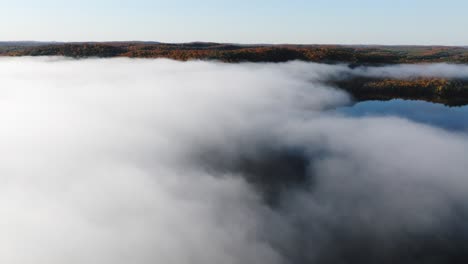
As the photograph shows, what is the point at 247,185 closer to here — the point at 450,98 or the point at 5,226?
the point at 5,226

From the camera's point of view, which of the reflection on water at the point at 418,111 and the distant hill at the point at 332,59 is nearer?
the reflection on water at the point at 418,111

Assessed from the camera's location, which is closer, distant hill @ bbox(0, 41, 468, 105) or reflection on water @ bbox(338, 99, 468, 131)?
Answer: reflection on water @ bbox(338, 99, 468, 131)

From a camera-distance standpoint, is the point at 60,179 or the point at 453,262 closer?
the point at 453,262

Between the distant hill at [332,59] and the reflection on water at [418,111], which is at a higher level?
the distant hill at [332,59]

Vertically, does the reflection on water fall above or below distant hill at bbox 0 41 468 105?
below

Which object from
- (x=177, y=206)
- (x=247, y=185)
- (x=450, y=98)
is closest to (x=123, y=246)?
(x=177, y=206)

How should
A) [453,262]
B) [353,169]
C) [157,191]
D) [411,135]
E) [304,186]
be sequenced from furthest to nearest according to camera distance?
[411,135]
[353,169]
[304,186]
[157,191]
[453,262]

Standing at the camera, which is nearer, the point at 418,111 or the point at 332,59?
the point at 418,111

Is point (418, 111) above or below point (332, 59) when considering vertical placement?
below
